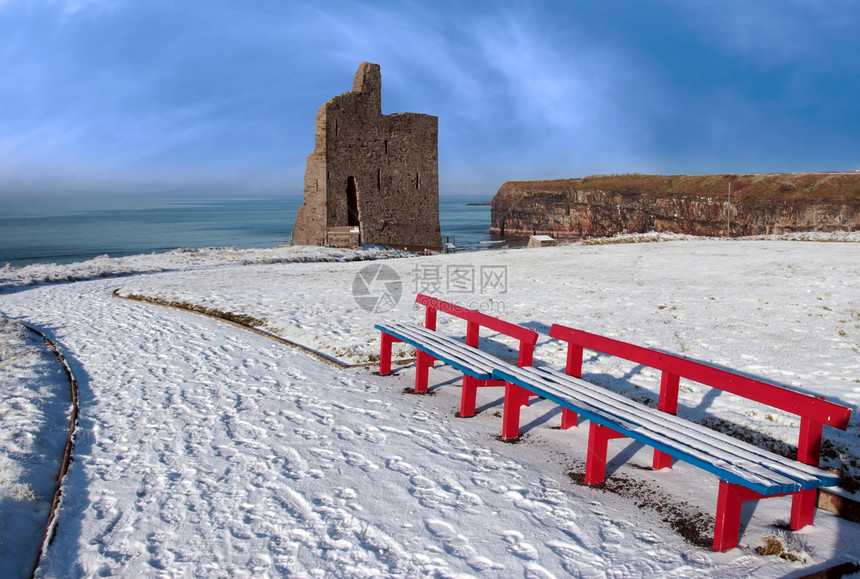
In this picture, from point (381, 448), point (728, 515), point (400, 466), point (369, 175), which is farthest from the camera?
point (369, 175)

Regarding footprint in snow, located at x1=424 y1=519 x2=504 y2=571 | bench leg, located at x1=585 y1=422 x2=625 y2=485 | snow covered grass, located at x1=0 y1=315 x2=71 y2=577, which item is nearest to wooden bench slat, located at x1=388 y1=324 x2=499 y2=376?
bench leg, located at x1=585 y1=422 x2=625 y2=485

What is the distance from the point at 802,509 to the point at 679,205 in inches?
3201

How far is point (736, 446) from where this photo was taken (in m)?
3.38

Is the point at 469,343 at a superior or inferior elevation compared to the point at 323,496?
superior

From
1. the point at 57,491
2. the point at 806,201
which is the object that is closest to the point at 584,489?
the point at 57,491

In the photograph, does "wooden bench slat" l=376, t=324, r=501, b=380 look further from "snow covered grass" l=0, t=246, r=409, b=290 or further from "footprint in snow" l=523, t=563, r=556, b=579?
"snow covered grass" l=0, t=246, r=409, b=290

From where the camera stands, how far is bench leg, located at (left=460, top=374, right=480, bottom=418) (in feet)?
17.4

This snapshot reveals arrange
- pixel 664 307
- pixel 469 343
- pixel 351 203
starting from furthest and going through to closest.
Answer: pixel 351 203 < pixel 664 307 < pixel 469 343

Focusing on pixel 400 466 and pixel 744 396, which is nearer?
pixel 744 396

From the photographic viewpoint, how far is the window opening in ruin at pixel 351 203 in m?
26.0

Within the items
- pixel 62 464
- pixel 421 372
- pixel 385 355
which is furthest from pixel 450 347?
pixel 62 464

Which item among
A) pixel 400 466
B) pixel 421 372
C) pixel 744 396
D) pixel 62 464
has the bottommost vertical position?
pixel 62 464

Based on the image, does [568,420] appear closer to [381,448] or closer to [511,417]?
[511,417]

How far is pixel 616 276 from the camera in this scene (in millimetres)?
12648
